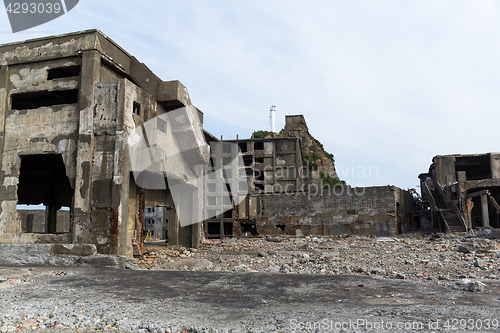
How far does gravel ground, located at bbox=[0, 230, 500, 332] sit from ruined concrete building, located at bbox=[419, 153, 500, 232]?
14.8 m

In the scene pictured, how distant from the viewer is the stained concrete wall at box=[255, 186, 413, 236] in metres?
19.1

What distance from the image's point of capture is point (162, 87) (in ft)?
35.3

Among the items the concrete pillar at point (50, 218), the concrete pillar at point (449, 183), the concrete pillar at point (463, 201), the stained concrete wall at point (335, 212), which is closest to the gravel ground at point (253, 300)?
the concrete pillar at point (50, 218)

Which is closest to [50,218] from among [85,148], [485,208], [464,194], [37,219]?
[85,148]

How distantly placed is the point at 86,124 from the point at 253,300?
22.2 feet

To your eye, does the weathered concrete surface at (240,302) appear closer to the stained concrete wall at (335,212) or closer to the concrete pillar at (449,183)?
the stained concrete wall at (335,212)

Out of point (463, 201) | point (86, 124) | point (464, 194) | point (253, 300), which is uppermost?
point (86, 124)

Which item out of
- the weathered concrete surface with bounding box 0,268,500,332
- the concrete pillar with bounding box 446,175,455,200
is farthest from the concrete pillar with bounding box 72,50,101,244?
the concrete pillar with bounding box 446,175,455,200

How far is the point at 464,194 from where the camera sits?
2058 cm

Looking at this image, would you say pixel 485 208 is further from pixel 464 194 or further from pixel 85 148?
pixel 85 148

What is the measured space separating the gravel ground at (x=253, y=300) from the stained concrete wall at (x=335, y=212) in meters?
11.9

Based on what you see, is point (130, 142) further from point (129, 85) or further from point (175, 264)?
point (175, 264)

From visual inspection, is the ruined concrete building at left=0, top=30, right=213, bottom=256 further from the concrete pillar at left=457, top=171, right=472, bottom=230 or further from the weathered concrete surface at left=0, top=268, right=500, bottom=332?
the concrete pillar at left=457, top=171, right=472, bottom=230

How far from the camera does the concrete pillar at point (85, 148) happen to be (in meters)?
8.55
